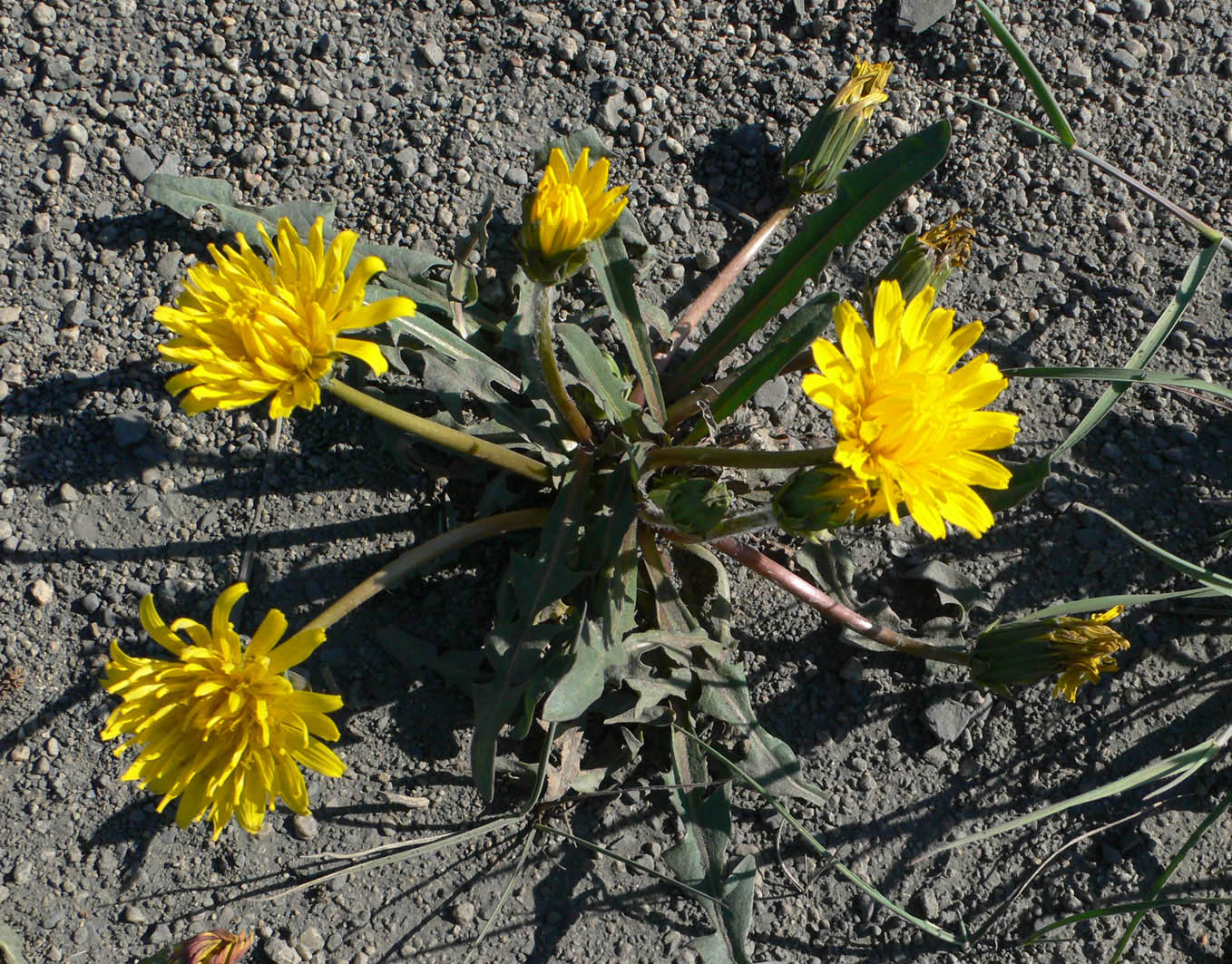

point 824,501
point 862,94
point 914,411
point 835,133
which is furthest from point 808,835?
point 862,94

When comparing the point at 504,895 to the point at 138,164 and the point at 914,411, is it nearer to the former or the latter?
the point at 914,411

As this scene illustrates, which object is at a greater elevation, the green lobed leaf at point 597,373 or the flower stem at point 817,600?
the green lobed leaf at point 597,373

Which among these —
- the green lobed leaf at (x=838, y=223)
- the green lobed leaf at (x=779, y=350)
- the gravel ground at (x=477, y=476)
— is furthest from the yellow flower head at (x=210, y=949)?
the green lobed leaf at (x=838, y=223)

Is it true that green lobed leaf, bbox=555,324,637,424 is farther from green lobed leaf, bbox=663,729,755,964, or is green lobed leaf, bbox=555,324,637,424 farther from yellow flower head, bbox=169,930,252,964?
yellow flower head, bbox=169,930,252,964

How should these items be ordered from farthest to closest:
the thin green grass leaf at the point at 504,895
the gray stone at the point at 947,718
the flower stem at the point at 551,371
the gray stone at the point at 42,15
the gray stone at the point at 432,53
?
the gray stone at the point at 432,53
the gray stone at the point at 42,15
the gray stone at the point at 947,718
the thin green grass leaf at the point at 504,895
the flower stem at the point at 551,371

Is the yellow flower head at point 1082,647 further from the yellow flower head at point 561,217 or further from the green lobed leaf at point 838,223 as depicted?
the yellow flower head at point 561,217

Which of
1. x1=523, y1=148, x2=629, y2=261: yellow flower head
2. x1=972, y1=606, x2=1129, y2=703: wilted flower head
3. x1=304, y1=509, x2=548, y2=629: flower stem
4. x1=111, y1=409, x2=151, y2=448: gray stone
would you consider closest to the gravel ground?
x1=111, y1=409, x2=151, y2=448: gray stone

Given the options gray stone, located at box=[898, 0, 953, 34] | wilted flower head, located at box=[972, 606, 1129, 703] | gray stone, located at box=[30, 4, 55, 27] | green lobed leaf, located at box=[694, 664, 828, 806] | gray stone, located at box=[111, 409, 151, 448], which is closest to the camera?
wilted flower head, located at box=[972, 606, 1129, 703]
